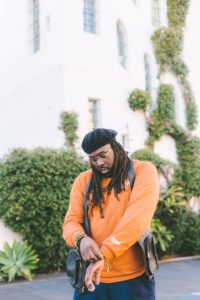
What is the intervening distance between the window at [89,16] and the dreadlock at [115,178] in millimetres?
11937

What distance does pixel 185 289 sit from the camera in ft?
27.9

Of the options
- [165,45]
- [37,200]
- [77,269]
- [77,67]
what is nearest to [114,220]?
[77,269]

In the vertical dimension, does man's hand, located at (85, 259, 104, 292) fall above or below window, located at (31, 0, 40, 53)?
below

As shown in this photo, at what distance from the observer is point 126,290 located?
109 inches

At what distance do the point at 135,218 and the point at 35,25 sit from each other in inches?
529

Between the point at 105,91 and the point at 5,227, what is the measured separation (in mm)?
5553

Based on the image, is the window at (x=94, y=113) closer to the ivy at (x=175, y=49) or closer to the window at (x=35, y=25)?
the window at (x=35, y=25)

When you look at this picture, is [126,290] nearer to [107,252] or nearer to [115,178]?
[107,252]

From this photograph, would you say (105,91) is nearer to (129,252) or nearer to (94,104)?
(94,104)

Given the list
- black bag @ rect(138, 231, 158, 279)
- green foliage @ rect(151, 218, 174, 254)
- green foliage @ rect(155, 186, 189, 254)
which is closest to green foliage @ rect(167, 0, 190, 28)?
green foliage @ rect(155, 186, 189, 254)

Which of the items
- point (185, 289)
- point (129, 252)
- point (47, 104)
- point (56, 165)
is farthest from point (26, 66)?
point (129, 252)

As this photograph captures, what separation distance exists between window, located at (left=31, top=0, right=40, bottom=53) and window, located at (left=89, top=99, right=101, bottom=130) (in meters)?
2.55

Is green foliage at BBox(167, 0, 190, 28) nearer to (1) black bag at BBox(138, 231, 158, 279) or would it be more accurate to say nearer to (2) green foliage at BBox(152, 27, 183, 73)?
(2) green foliage at BBox(152, 27, 183, 73)

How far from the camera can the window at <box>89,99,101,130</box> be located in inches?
553
